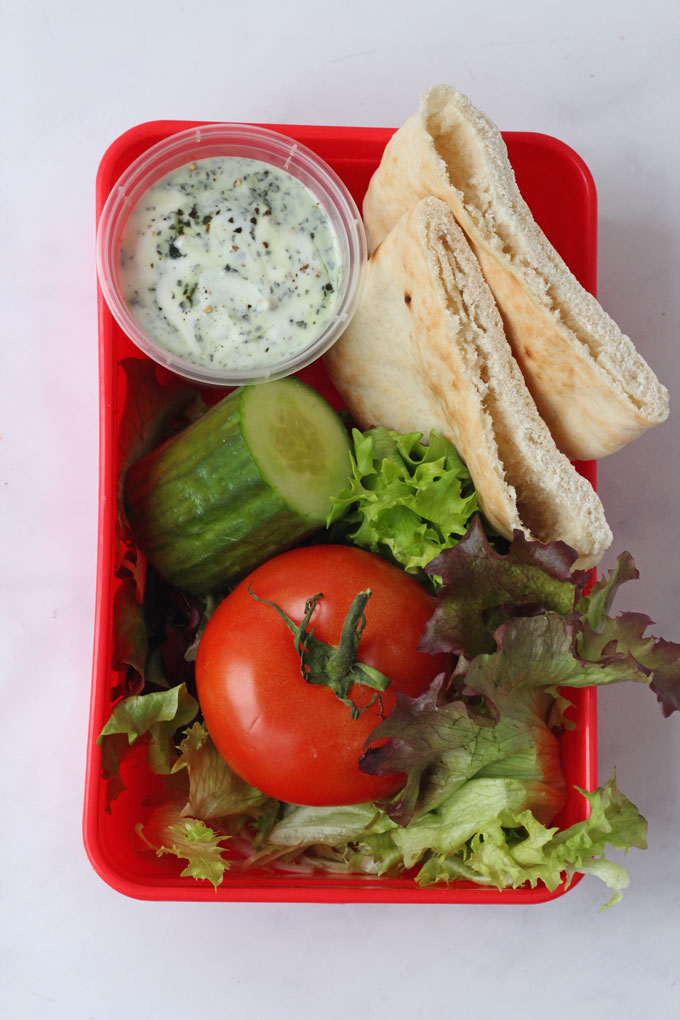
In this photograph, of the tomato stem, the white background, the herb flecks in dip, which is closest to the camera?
the tomato stem

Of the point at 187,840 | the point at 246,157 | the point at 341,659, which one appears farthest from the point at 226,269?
the point at 187,840

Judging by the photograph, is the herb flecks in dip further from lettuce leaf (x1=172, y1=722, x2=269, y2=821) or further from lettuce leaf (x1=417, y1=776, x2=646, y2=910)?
lettuce leaf (x1=417, y1=776, x2=646, y2=910)

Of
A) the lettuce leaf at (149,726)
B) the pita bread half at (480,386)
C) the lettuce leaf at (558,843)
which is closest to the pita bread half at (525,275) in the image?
the pita bread half at (480,386)

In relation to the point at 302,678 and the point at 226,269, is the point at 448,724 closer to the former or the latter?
the point at 302,678

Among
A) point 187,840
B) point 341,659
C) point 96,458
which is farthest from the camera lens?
point 96,458

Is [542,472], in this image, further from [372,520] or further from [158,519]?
[158,519]

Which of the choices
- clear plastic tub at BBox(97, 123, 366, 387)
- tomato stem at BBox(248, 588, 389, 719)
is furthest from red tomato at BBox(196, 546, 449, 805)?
clear plastic tub at BBox(97, 123, 366, 387)
